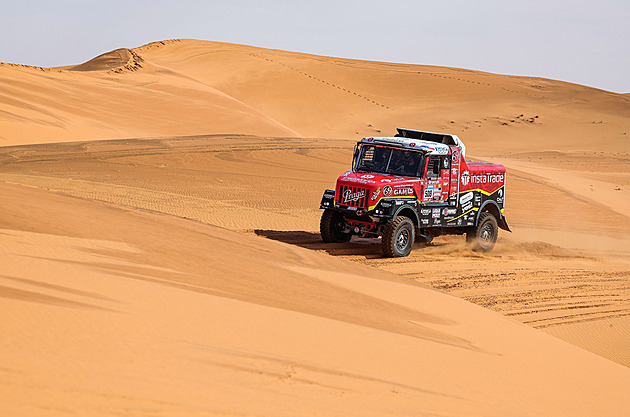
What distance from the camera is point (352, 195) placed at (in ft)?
50.3

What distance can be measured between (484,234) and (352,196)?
4.32 m

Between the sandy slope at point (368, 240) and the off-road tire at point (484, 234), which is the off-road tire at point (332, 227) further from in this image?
the off-road tire at point (484, 234)

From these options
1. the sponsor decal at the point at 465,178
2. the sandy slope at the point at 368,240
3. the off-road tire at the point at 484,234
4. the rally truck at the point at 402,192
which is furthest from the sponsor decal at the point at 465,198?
the sandy slope at the point at 368,240

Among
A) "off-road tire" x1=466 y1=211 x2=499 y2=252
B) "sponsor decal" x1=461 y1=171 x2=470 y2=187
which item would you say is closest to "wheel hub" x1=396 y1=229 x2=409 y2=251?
"sponsor decal" x1=461 y1=171 x2=470 y2=187

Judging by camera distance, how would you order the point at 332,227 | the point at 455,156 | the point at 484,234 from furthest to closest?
the point at 484,234, the point at 332,227, the point at 455,156

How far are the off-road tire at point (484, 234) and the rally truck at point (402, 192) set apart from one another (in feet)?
1.68

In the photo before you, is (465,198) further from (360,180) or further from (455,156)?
(360,180)

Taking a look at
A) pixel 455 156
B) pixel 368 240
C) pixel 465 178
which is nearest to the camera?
pixel 455 156

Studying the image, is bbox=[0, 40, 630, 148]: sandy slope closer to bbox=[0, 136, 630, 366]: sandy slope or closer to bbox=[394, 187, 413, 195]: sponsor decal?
bbox=[0, 136, 630, 366]: sandy slope

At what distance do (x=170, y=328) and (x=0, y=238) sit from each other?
2765mm

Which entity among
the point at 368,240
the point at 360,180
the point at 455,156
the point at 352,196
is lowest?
the point at 368,240

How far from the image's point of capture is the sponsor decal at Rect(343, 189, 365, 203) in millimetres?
15164

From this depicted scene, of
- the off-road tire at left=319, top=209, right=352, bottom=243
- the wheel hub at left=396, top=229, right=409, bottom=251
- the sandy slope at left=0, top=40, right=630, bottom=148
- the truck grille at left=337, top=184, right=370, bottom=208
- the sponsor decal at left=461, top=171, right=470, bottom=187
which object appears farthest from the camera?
the sandy slope at left=0, top=40, right=630, bottom=148

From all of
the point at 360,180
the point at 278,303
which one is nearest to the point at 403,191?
the point at 360,180
